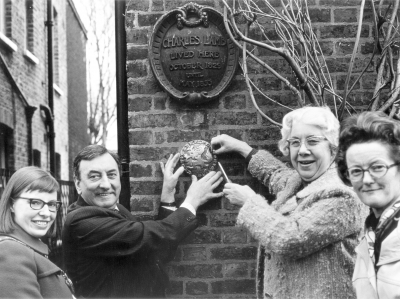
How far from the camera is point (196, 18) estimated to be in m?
3.45

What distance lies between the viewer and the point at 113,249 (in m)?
2.96

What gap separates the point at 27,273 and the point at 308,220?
123 cm

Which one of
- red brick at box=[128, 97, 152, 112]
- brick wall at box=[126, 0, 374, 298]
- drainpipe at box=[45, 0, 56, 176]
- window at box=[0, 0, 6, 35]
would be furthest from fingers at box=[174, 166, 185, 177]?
drainpipe at box=[45, 0, 56, 176]

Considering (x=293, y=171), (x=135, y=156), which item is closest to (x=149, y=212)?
(x=135, y=156)

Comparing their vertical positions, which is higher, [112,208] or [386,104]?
[386,104]

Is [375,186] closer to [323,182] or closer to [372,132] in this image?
[372,132]

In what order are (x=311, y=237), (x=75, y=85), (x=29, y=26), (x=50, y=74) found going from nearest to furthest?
(x=311, y=237) → (x=29, y=26) → (x=50, y=74) → (x=75, y=85)

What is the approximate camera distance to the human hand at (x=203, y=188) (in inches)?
132

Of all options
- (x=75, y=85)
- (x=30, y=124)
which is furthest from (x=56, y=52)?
(x=30, y=124)

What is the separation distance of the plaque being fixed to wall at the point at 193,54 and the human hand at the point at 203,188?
49cm

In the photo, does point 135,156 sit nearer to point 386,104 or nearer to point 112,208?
point 112,208

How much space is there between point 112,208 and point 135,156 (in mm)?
472

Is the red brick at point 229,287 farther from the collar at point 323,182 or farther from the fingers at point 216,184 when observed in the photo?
the collar at point 323,182

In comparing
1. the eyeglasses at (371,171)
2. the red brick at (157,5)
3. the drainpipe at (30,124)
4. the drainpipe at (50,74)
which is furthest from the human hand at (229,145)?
the drainpipe at (50,74)
